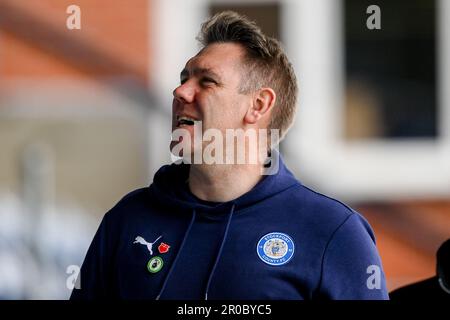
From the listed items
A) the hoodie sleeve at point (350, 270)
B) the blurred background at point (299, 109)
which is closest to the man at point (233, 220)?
the hoodie sleeve at point (350, 270)

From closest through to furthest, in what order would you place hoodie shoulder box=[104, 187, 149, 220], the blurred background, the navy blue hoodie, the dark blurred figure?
the dark blurred figure, the navy blue hoodie, hoodie shoulder box=[104, 187, 149, 220], the blurred background

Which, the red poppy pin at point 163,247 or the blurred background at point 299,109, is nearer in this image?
the red poppy pin at point 163,247

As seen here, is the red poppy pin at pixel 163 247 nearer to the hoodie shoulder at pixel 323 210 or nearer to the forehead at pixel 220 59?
the hoodie shoulder at pixel 323 210

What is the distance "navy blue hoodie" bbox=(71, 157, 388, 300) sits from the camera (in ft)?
8.05

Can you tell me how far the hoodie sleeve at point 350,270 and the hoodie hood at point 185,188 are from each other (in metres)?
0.20

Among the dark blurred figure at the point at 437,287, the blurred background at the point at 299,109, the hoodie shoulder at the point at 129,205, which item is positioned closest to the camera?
the dark blurred figure at the point at 437,287

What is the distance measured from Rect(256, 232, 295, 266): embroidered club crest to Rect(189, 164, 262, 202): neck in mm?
166

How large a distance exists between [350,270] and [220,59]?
598 mm

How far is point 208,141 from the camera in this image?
8.35 feet

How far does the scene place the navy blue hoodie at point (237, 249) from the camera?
2455 millimetres

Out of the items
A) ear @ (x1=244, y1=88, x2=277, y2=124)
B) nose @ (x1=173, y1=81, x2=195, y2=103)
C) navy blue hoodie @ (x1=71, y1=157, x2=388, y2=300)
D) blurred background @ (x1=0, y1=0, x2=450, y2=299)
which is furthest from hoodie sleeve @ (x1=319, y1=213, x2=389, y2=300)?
blurred background @ (x1=0, y1=0, x2=450, y2=299)

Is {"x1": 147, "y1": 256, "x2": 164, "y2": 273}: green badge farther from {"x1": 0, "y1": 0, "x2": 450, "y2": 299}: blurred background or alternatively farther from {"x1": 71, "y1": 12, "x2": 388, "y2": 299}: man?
{"x1": 0, "y1": 0, "x2": 450, "y2": 299}: blurred background

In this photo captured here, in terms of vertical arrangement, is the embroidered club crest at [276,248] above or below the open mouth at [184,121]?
below
